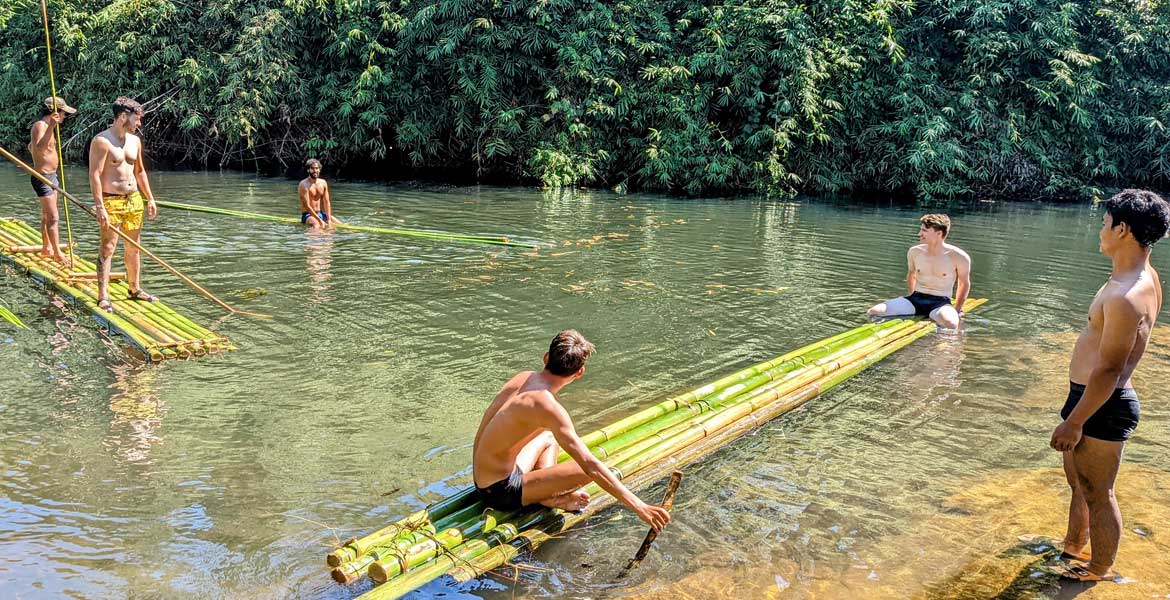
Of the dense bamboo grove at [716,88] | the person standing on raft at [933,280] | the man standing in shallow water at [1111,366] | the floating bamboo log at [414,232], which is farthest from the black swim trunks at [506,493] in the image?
the dense bamboo grove at [716,88]

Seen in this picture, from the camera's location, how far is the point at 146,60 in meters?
23.4

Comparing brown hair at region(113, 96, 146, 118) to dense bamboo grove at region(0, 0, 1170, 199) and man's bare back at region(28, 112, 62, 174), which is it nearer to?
man's bare back at region(28, 112, 62, 174)

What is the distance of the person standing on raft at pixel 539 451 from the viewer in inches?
156

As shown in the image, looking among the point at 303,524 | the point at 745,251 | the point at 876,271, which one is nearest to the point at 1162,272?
the point at 876,271

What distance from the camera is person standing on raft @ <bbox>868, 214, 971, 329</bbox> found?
856 cm

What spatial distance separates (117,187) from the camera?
295 inches

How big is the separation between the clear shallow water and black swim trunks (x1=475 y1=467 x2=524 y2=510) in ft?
1.00

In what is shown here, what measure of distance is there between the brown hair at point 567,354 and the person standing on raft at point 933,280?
5.56 metres

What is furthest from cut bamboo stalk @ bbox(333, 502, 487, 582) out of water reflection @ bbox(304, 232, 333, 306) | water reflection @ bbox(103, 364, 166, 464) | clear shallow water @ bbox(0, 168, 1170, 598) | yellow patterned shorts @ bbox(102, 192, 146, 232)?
water reflection @ bbox(304, 232, 333, 306)

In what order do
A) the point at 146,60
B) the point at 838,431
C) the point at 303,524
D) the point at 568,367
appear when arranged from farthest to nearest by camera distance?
1. the point at 146,60
2. the point at 838,431
3. the point at 303,524
4. the point at 568,367

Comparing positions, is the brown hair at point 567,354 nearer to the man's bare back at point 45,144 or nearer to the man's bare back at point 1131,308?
the man's bare back at point 1131,308

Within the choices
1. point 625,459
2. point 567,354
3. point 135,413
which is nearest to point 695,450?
point 625,459

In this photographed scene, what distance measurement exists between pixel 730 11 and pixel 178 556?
18802 mm

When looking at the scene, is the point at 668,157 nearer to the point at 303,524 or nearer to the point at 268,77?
the point at 268,77
